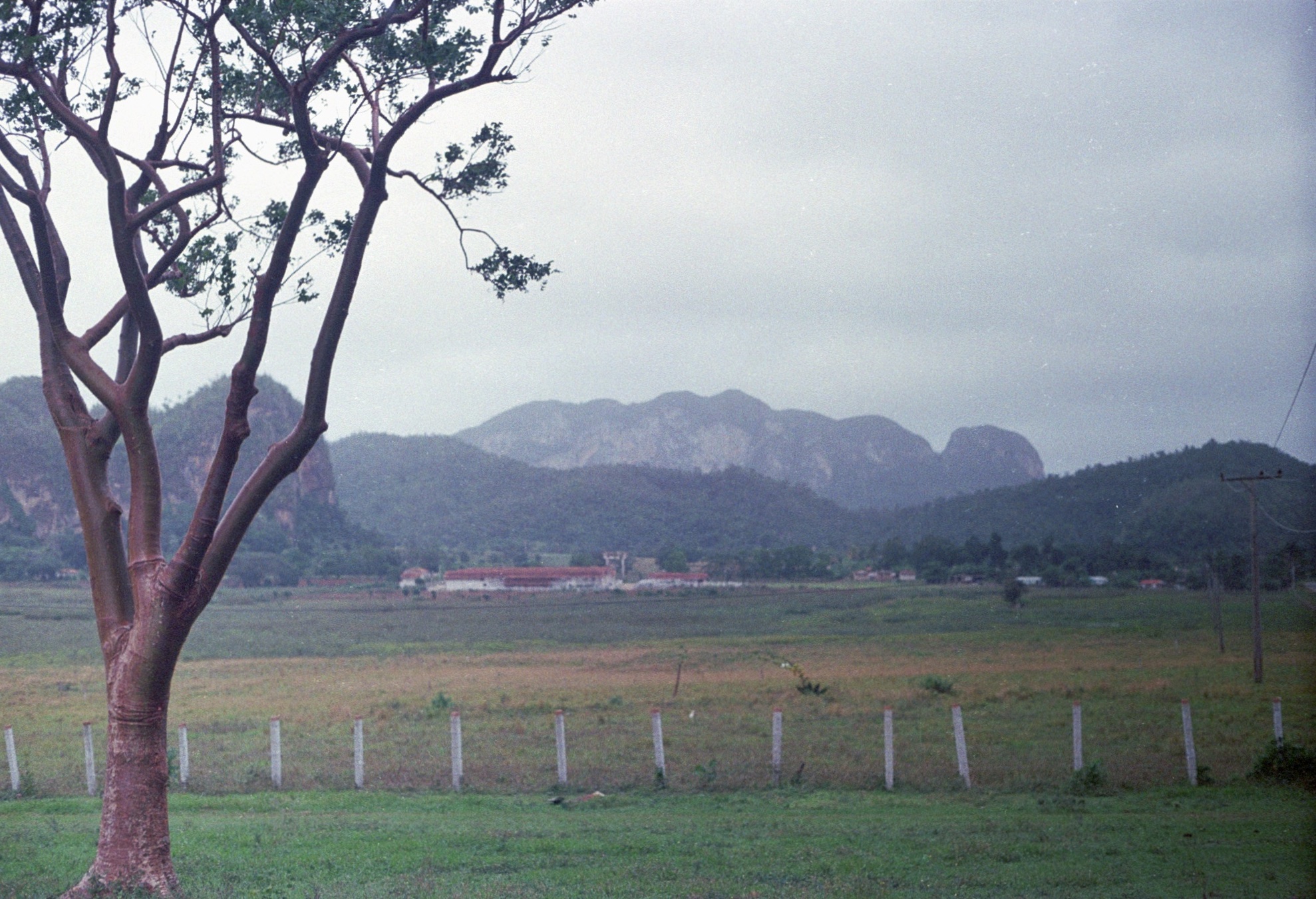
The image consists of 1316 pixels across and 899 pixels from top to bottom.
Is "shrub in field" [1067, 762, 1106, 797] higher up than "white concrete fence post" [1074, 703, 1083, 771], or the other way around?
"white concrete fence post" [1074, 703, 1083, 771]

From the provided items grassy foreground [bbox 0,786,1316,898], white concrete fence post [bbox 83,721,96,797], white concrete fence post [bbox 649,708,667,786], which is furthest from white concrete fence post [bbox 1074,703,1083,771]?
white concrete fence post [bbox 83,721,96,797]

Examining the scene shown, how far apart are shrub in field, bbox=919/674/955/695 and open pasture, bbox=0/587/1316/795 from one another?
258mm

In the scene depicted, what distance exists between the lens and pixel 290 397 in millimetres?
132375

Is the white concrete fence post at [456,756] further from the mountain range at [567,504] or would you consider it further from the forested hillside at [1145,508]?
the forested hillside at [1145,508]

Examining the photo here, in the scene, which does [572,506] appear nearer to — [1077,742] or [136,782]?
[1077,742]

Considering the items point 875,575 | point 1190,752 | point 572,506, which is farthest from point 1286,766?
point 572,506

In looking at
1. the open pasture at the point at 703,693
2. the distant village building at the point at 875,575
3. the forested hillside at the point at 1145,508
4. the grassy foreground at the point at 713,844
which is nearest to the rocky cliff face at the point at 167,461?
the grassy foreground at the point at 713,844

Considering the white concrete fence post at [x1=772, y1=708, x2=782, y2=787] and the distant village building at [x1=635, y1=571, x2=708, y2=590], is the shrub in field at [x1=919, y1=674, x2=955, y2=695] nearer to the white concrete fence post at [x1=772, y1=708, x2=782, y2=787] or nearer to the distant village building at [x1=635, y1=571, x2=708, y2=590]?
the white concrete fence post at [x1=772, y1=708, x2=782, y2=787]

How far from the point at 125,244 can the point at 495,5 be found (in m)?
3.21

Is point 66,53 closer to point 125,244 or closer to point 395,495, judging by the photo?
point 125,244

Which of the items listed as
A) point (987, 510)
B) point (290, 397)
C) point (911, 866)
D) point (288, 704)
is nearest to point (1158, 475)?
point (987, 510)

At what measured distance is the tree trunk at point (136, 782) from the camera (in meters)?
7.36

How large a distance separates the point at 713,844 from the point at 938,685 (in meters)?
18.7

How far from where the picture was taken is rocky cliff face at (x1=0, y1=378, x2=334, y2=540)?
46625 mm
